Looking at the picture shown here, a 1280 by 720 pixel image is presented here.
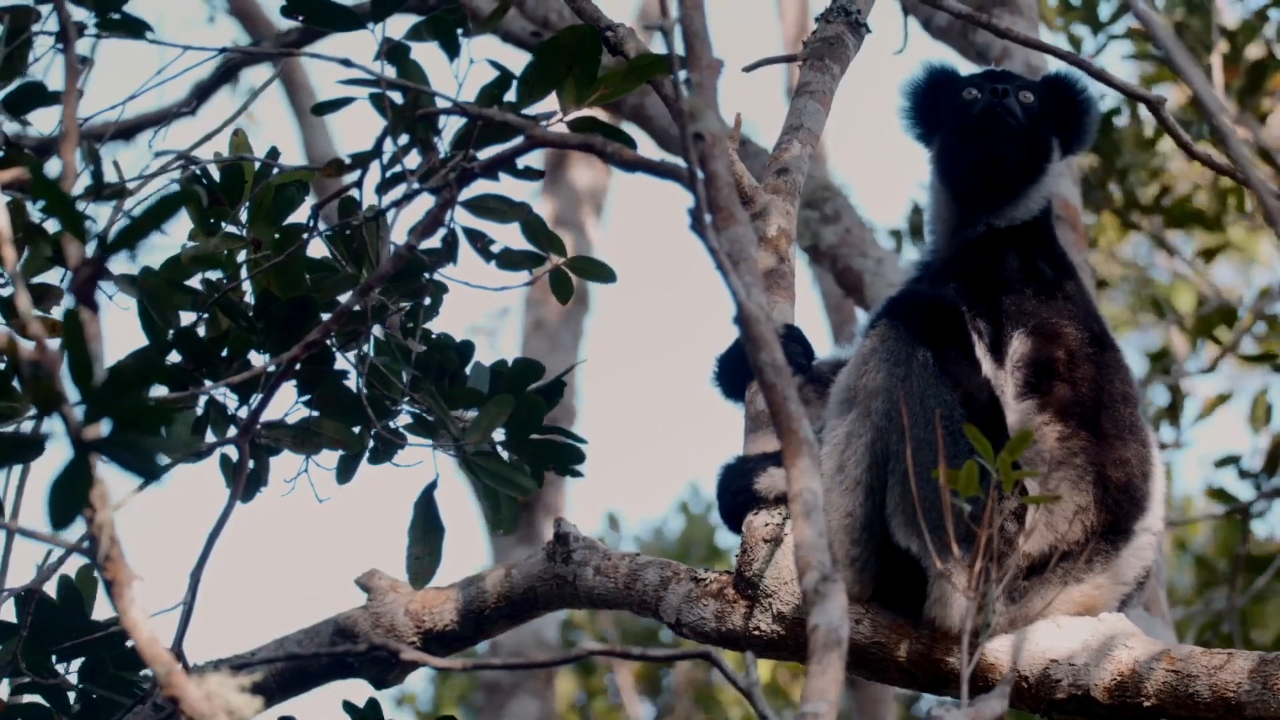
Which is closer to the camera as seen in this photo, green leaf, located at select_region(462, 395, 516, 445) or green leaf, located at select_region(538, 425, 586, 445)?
green leaf, located at select_region(462, 395, 516, 445)

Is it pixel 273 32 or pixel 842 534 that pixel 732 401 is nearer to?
pixel 842 534

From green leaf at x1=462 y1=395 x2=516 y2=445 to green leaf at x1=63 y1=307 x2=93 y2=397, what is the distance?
122cm

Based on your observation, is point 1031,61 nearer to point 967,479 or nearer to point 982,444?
point 982,444

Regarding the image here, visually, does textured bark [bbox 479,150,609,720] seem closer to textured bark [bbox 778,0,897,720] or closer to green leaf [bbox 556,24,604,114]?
textured bark [bbox 778,0,897,720]

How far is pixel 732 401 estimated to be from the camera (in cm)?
543

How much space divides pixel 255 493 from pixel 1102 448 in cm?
298

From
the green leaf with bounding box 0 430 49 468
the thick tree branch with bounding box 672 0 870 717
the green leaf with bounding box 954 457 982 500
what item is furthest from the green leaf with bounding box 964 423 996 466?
the green leaf with bounding box 0 430 49 468

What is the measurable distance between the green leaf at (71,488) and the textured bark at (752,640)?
47 cm

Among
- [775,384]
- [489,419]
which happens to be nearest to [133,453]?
[489,419]

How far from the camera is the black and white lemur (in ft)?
14.0

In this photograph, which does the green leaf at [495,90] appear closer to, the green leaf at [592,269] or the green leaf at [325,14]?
the green leaf at [325,14]

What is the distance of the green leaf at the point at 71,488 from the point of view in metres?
2.44

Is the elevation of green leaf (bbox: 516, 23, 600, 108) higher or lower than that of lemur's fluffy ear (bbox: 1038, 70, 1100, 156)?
lower

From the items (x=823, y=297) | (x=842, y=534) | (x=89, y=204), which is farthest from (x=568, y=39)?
(x=823, y=297)
